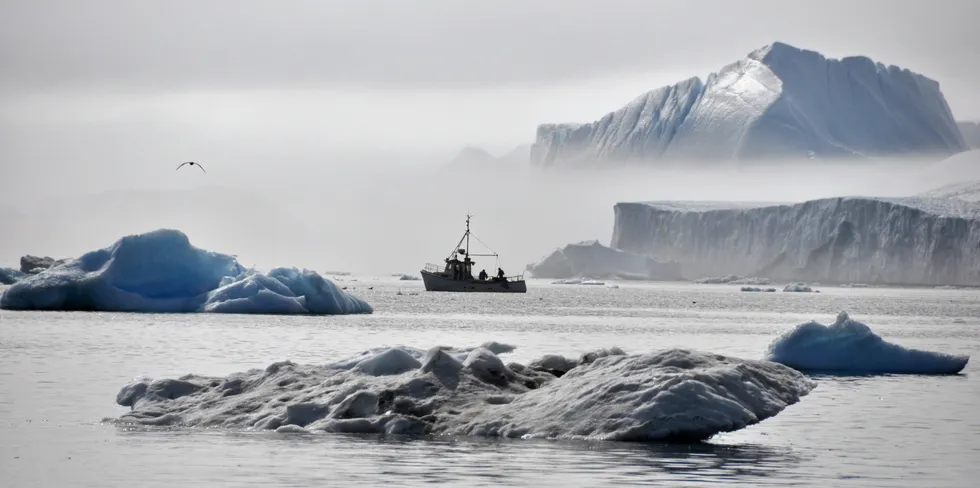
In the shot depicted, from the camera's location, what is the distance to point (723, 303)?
243ft

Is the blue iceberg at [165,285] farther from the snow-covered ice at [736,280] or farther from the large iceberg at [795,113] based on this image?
the large iceberg at [795,113]

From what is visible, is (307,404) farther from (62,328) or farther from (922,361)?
(62,328)

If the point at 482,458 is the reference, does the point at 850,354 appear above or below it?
above

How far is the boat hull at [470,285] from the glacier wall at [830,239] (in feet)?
70.2

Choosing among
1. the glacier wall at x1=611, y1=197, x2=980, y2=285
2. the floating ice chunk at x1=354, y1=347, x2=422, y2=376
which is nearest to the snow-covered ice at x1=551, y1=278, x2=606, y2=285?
the glacier wall at x1=611, y1=197, x2=980, y2=285

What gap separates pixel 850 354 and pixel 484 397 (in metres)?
11.2

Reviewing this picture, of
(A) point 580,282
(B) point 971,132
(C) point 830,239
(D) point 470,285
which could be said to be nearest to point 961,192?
(C) point 830,239

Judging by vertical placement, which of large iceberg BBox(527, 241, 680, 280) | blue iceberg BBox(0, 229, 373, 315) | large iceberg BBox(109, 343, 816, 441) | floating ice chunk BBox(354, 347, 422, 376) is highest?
large iceberg BBox(527, 241, 680, 280)

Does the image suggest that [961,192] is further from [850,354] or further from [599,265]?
[850,354]

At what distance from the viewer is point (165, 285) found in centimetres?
4409

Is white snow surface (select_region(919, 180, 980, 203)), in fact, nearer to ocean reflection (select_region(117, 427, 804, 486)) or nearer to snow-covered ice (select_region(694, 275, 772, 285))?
snow-covered ice (select_region(694, 275, 772, 285))

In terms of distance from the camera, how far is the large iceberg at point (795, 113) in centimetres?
13100

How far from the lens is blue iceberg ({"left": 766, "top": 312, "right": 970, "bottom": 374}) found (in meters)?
23.8

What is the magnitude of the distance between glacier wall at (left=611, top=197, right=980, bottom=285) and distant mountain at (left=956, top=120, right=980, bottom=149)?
171 feet
